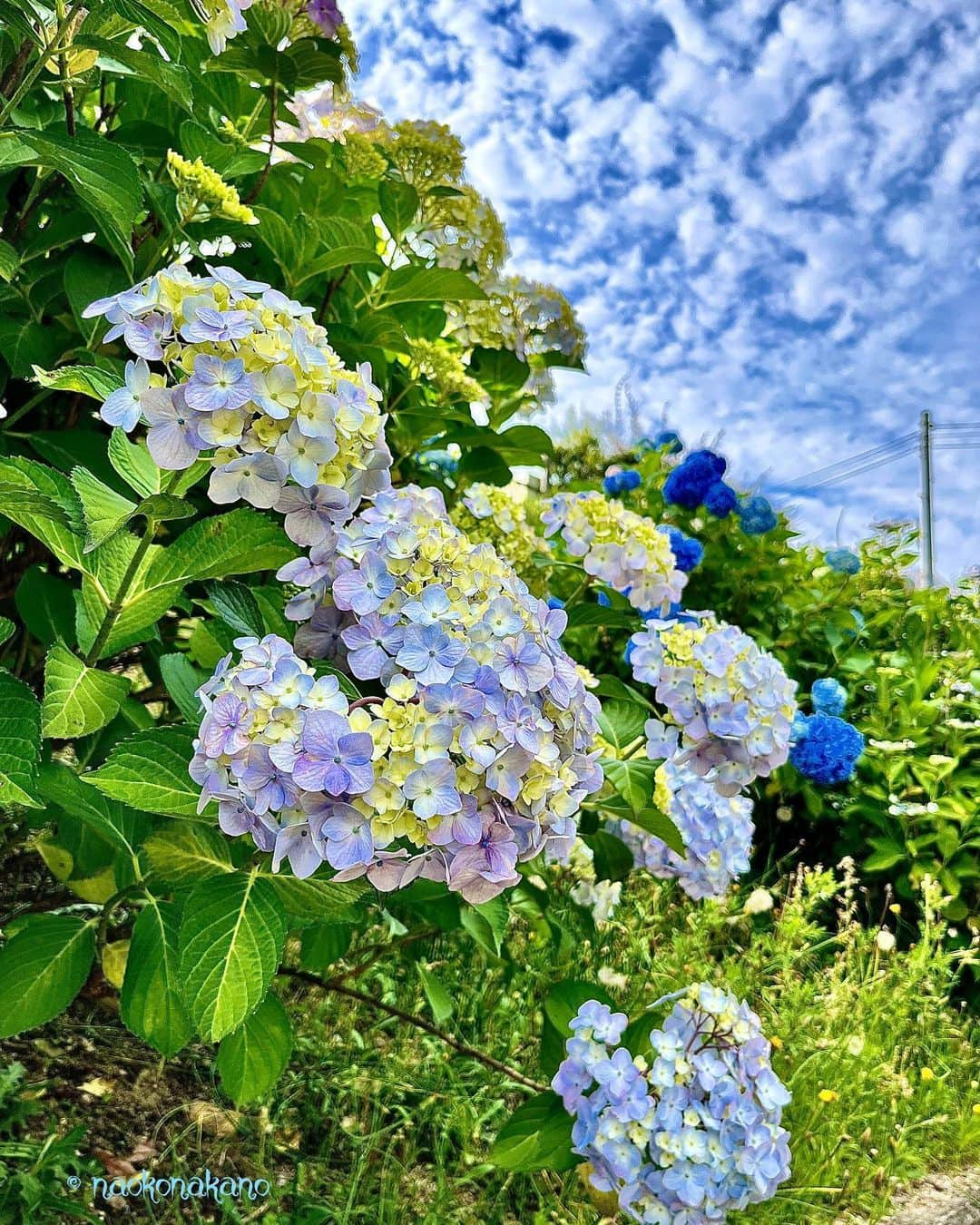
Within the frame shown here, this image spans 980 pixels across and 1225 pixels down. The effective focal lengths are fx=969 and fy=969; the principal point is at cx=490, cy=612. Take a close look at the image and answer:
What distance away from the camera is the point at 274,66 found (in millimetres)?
1340

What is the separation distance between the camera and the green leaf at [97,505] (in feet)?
2.94

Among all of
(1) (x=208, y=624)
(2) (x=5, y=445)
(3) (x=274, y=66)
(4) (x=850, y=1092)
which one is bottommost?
(4) (x=850, y=1092)

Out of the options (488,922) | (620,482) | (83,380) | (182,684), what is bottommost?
(488,922)

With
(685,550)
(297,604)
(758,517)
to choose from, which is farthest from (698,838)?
(758,517)

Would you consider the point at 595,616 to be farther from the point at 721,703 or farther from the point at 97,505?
the point at 97,505

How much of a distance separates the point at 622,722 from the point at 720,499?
6.53 ft

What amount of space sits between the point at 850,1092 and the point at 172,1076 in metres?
1.53

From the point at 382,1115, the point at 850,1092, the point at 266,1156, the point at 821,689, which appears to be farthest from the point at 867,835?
the point at 266,1156

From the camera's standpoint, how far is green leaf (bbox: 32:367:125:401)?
836 millimetres

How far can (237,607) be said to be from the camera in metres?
1.03

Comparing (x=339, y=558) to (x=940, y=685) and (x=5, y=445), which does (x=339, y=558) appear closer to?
(x=5, y=445)

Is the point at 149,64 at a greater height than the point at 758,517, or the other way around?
the point at 758,517

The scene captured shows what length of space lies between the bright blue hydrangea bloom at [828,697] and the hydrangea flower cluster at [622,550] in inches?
72.2

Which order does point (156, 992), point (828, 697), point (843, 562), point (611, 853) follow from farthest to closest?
point (843, 562) < point (828, 697) < point (611, 853) < point (156, 992)
